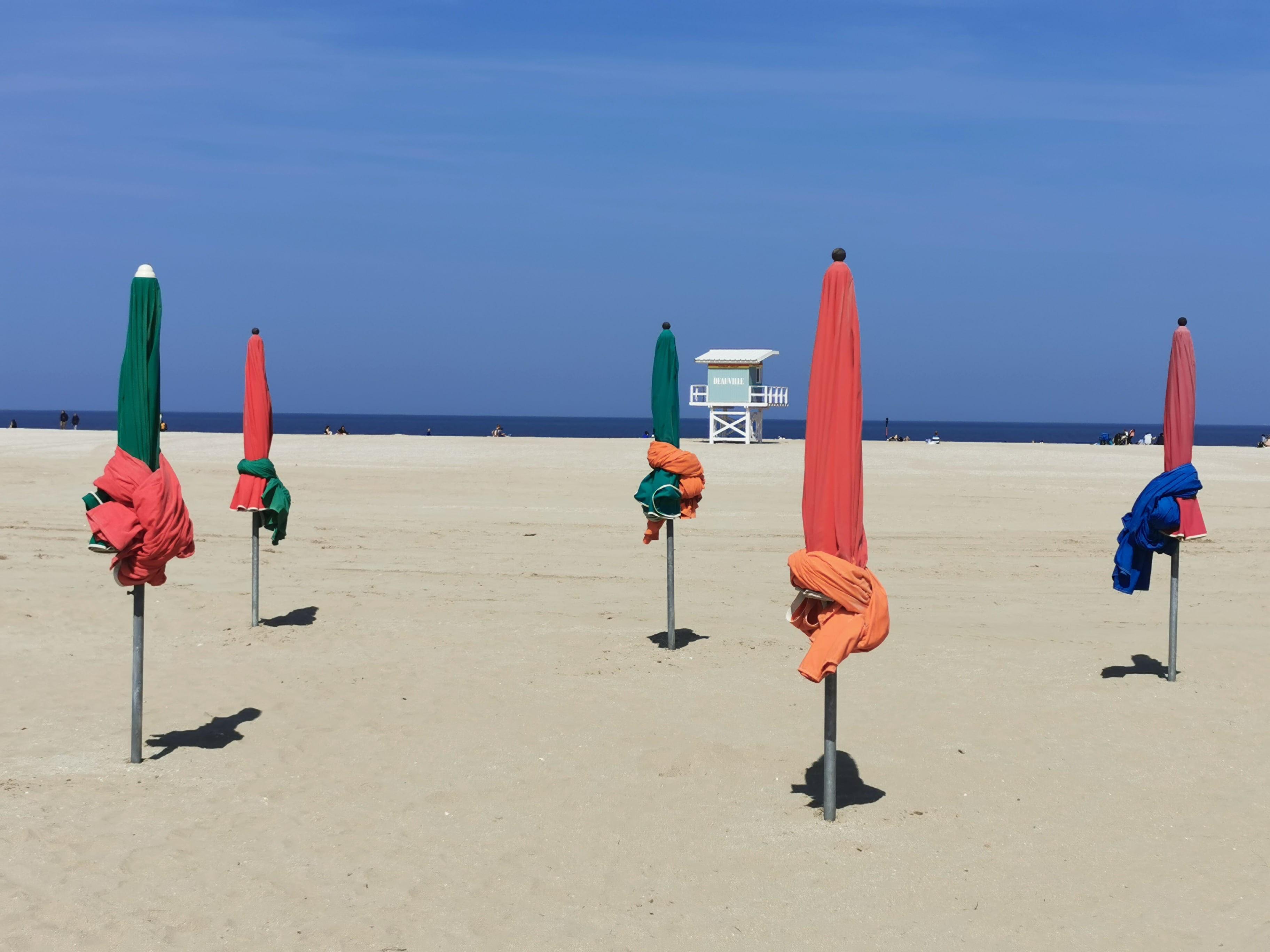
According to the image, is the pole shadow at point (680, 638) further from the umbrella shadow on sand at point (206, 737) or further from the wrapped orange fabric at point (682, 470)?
the umbrella shadow on sand at point (206, 737)

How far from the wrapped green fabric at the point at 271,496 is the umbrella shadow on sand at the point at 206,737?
3.00 m

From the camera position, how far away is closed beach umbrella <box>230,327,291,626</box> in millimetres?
11875

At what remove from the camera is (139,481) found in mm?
7594

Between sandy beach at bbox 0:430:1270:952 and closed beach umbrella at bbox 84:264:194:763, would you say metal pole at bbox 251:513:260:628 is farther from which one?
closed beach umbrella at bbox 84:264:194:763

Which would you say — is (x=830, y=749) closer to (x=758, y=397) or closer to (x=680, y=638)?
(x=680, y=638)

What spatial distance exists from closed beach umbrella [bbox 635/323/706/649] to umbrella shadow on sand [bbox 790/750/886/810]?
341cm

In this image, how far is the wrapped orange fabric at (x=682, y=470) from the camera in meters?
11.3

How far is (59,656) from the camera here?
1119 centimetres

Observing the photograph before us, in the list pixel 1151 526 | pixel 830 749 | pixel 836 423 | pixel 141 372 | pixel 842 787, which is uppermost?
pixel 141 372

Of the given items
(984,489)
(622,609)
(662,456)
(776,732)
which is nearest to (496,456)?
(984,489)

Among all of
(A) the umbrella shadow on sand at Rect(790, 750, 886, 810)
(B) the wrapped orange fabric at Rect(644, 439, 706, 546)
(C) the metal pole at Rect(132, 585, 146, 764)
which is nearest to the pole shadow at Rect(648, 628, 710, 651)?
(B) the wrapped orange fabric at Rect(644, 439, 706, 546)

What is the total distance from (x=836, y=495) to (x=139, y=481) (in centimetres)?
483

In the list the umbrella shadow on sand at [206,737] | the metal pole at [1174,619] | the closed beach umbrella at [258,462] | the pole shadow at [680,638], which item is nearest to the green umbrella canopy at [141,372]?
the umbrella shadow on sand at [206,737]

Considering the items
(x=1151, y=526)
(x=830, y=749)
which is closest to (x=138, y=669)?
(x=830, y=749)
